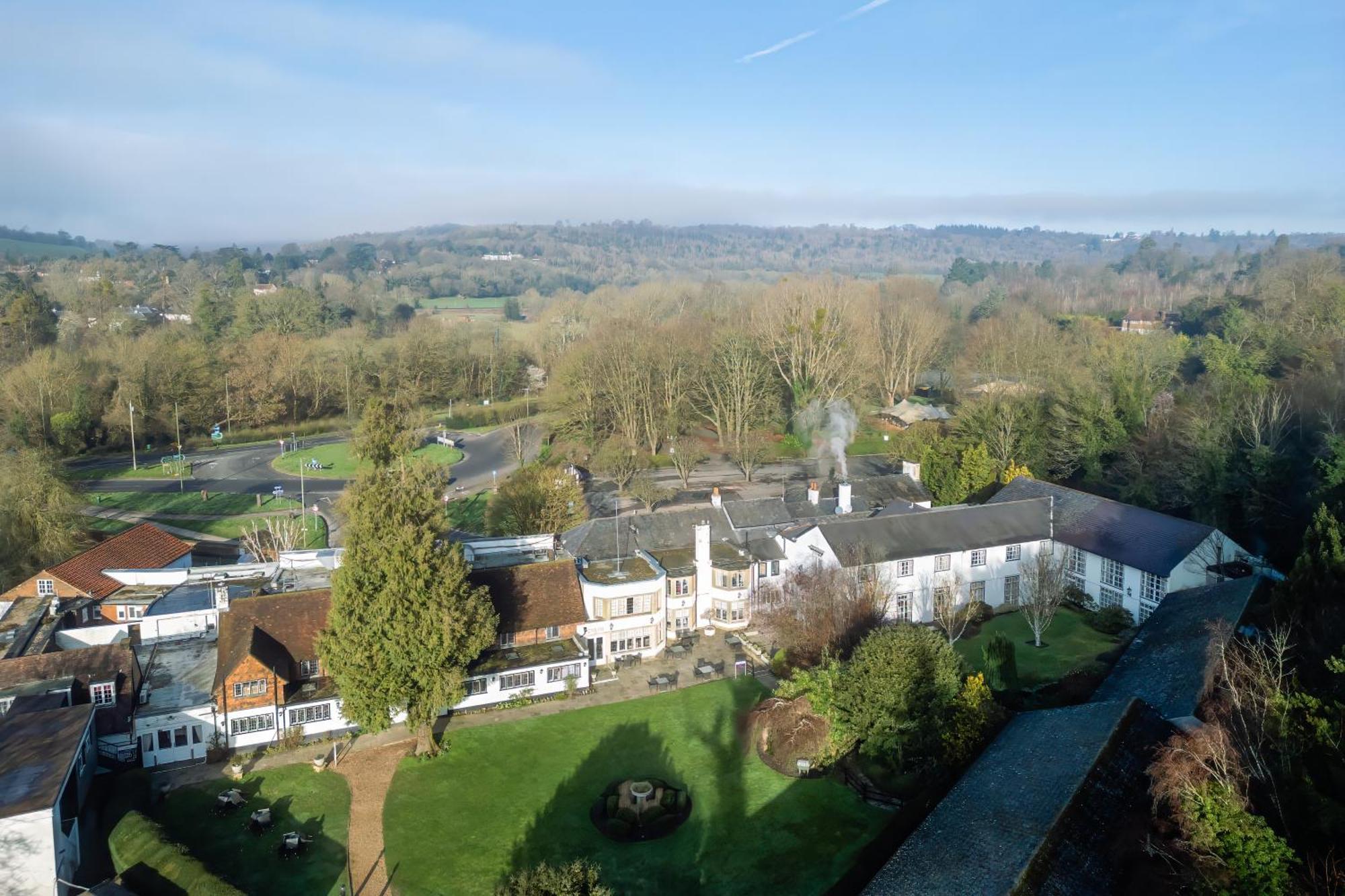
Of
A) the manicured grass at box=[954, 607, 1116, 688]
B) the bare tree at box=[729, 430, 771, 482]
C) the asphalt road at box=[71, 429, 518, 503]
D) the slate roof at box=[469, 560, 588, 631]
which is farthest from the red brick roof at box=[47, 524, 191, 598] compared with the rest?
the manicured grass at box=[954, 607, 1116, 688]

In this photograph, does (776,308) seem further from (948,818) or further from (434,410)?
(948,818)

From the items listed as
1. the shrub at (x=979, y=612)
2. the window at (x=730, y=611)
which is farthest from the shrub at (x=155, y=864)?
the shrub at (x=979, y=612)

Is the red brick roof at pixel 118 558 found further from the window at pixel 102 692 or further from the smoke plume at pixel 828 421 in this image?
the smoke plume at pixel 828 421

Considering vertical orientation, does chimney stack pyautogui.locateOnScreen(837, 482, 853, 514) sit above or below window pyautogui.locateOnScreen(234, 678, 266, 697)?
above

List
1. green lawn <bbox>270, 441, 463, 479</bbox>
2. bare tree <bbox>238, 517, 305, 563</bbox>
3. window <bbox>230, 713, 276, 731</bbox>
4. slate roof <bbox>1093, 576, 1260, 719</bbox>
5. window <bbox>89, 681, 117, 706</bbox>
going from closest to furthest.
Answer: slate roof <bbox>1093, 576, 1260, 719</bbox>
window <bbox>89, 681, 117, 706</bbox>
window <bbox>230, 713, 276, 731</bbox>
bare tree <bbox>238, 517, 305, 563</bbox>
green lawn <bbox>270, 441, 463, 479</bbox>

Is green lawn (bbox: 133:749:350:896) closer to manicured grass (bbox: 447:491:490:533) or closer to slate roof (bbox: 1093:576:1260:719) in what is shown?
slate roof (bbox: 1093:576:1260:719)

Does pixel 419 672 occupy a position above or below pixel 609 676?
above

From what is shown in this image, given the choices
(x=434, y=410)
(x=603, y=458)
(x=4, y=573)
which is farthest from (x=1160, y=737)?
(x=434, y=410)
